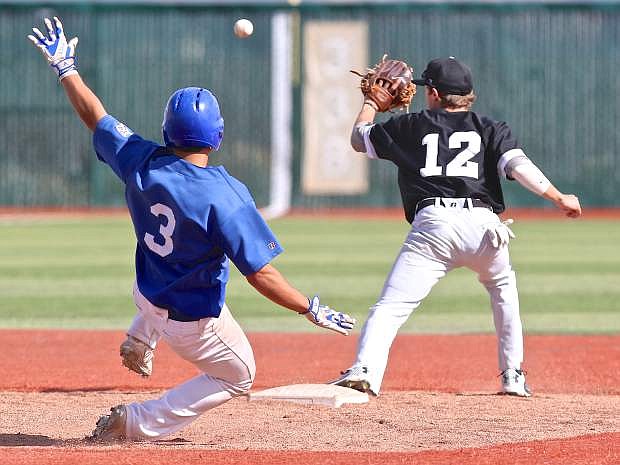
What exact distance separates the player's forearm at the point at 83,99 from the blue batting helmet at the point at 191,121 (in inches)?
14.5

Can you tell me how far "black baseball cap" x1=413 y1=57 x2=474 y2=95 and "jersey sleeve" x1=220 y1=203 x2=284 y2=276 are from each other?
1.96m

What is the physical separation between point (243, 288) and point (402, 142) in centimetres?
Result: 631

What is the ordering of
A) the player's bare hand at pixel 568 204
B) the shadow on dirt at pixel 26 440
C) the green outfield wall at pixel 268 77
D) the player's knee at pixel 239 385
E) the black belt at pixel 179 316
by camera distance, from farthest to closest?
the green outfield wall at pixel 268 77 → the player's bare hand at pixel 568 204 → the shadow on dirt at pixel 26 440 → the player's knee at pixel 239 385 → the black belt at pixel 179 316

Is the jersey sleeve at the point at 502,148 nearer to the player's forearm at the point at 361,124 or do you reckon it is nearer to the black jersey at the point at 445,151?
the black jersey at the point at 445,151

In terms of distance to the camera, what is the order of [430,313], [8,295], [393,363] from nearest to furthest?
1. [393,363]
2. [430,313]
3. [8,295]

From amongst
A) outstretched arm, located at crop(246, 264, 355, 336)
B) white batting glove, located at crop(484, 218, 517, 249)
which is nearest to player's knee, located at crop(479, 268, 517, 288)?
white batting glove, located at crop(484, 218, 517, 249)

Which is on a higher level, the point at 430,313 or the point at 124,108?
the point at 124,108

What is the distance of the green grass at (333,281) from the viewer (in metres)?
9.92

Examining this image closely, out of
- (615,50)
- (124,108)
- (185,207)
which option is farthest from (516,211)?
(185,207)

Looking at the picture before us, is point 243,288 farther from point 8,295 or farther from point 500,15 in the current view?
point 500,15

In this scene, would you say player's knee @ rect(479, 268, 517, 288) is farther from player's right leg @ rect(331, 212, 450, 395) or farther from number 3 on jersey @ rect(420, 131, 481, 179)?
→ number 3 on jersey @ rect(420, 131, 481, 179)

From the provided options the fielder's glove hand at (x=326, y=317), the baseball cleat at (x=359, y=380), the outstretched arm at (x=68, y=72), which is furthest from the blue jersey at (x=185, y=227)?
the baseball cleat at (x=359, y=380)

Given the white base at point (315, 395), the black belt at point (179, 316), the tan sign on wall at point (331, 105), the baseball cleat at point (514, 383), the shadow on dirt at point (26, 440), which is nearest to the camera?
the black belt at point (179, 316)

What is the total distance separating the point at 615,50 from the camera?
24.3 meters
